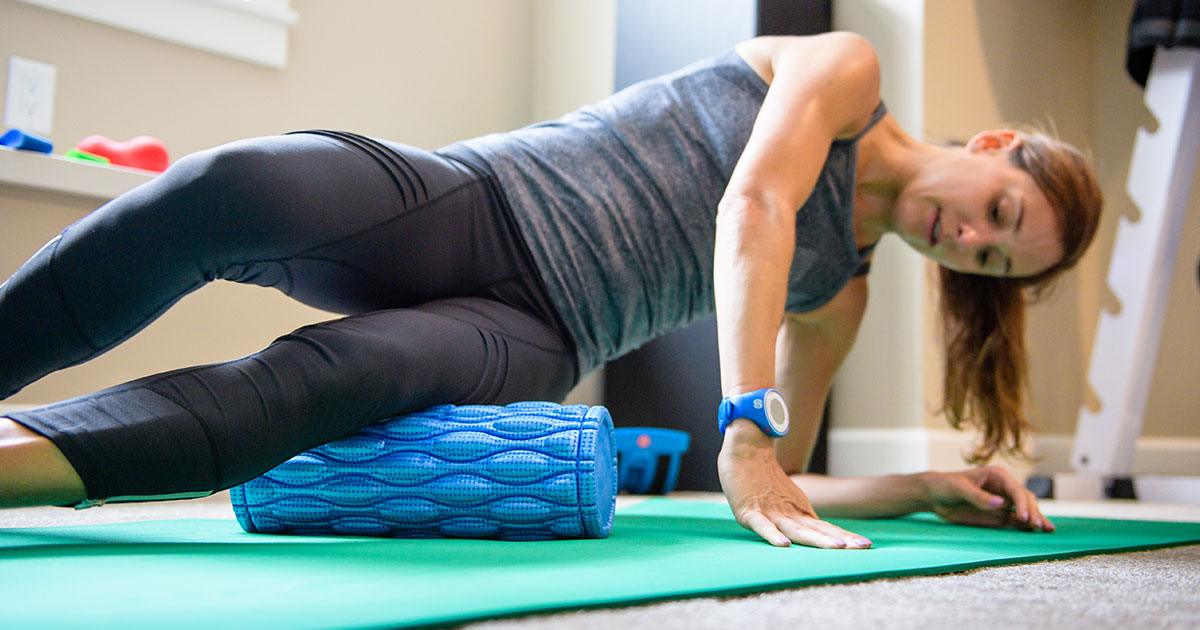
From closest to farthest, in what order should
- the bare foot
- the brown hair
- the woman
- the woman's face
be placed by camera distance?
the bare foot, the woman, the woman's face, the brown hair

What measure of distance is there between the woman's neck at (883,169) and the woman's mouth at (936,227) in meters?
0.07

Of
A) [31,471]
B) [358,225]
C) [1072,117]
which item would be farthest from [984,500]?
[1072,117]

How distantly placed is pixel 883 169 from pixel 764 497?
26.0 inches

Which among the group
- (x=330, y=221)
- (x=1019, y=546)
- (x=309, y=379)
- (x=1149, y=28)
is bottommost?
(x=1019, y=546)

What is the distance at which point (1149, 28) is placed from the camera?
2.54m

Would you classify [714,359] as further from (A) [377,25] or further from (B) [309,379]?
(B) [309,379]

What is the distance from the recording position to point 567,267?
1370mm

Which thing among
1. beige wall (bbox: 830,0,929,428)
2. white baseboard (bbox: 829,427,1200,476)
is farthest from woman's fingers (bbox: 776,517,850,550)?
beige wall (bbox: 830,0,929,428)

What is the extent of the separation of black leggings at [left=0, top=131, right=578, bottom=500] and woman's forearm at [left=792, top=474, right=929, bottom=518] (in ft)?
1.64

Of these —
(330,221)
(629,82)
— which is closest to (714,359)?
(629,82)

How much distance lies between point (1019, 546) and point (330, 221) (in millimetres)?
814

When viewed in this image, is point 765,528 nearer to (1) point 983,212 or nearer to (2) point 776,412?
(2) point 776,412

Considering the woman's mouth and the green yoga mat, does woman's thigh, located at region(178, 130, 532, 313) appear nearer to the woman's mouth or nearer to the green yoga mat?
the green yoga mat

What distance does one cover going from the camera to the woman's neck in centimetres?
152
